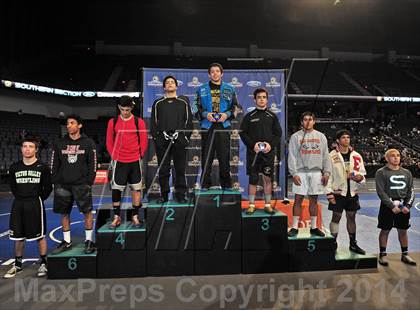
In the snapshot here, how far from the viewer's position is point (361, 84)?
72.5 feet

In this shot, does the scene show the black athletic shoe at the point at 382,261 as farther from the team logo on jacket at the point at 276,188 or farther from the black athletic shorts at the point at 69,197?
the black athletic shorts at the point at 69,197

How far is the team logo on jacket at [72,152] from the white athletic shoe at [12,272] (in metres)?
1.42

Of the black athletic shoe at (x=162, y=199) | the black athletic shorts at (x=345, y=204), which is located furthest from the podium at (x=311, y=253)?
the black athletic shoe at (x=162, y=199)

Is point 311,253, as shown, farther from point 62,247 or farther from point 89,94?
point 89,94

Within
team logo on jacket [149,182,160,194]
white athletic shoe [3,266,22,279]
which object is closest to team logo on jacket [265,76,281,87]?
team logo on jacket [149,182,160,194]

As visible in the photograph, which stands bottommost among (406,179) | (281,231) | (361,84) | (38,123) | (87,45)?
(281,231)

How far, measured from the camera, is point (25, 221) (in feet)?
12.0

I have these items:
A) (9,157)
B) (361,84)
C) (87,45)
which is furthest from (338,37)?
(9,157)

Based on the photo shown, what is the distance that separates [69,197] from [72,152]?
55 cm

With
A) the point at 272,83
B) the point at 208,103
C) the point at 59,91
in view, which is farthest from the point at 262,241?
the point at 59,91

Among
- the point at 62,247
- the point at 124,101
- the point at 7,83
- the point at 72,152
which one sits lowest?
the point at 62,247

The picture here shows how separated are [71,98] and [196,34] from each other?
34.5ft

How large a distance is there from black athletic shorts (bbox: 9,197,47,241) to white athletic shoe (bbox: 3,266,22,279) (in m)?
0.40

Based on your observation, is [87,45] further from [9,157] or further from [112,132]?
[112,132]
